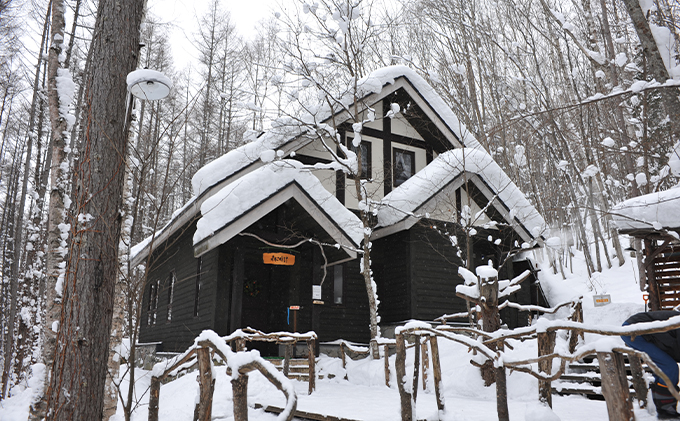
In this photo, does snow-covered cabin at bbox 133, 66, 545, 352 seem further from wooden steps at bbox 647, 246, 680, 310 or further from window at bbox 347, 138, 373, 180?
wooden steps at bbox 647, 246, 680, 310

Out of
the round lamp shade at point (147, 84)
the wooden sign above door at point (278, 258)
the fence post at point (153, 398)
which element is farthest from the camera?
the wooden sign above door at point (278, 258)

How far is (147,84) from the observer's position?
4.10 metres

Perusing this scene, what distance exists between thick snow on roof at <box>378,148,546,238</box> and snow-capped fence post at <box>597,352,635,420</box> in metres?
9.44

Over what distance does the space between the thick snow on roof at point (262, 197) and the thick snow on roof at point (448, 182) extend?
6.60 feet

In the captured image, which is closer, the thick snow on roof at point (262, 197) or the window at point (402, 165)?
the thick snow on roof at point (262, 197)

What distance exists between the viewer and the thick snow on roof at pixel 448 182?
1280cm

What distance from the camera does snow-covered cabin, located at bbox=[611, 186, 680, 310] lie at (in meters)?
8.23

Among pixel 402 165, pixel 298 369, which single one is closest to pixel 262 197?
pixel 298 369

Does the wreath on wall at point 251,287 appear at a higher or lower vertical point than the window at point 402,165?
lower

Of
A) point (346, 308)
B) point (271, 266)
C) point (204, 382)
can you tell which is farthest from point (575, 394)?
point (271, 266)

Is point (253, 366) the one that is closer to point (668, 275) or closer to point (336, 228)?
point (336, 228)

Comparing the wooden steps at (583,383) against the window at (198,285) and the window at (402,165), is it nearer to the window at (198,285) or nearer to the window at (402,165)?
the window at (402,165)

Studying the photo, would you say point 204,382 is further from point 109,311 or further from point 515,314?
point 515,314

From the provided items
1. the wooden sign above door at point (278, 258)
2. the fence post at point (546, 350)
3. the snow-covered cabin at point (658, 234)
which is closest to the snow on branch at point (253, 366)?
the fence post at point (546, 350)
